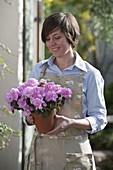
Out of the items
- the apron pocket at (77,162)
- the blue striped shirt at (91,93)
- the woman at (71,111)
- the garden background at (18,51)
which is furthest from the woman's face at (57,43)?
the apron pocket at (77,162)

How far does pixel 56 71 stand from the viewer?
3057 millimetres

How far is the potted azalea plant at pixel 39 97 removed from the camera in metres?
2.74

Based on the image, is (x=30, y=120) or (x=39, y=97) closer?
(x=39, y=97)

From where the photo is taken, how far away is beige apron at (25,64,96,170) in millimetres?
2941

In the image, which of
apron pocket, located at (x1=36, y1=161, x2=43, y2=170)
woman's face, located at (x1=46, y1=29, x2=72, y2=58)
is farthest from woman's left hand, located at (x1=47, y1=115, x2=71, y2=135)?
woman's face, located at (x1=46, y1=29, x2=72, y2=58)

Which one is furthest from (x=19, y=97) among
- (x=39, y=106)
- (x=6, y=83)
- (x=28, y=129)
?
(x=28, y=129)

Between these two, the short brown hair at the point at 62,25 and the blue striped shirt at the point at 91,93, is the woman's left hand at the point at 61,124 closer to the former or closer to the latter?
the blue striped shirt at the point at 91,93

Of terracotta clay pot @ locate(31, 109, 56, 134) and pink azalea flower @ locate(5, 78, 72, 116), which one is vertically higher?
Result: pink azalea flower @ locate(5, 78, 72, 116)

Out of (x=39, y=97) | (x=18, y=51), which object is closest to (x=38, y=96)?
(x=39, y=97)

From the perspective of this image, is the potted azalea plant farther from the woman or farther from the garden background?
the garden background

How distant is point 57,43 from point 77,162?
26.7 inches

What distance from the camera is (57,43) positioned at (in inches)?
116

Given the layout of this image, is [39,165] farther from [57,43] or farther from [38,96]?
[57,43]

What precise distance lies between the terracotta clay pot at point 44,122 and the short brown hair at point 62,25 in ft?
1.51
